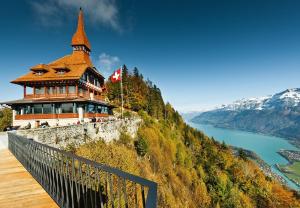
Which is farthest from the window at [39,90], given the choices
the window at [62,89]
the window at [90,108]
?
the window at [90,108]

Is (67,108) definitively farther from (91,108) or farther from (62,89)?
(91,108)

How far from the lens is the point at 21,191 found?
25.8 feet

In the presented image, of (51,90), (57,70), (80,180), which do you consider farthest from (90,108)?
(80,180)

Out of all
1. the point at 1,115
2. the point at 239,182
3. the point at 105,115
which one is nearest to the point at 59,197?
the point at 105,115

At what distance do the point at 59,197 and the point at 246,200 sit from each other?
7893 cm

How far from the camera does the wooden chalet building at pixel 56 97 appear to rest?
37.3m

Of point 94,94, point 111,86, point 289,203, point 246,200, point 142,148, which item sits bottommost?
point 289,203

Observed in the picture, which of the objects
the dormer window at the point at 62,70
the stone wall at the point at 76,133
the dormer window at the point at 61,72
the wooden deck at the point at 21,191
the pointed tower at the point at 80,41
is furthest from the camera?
the pointed tower at the point at 80,41

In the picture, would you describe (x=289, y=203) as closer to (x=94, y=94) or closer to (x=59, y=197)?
(x=94, y=94)

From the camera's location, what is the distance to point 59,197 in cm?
669

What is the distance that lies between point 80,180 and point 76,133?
2265cm

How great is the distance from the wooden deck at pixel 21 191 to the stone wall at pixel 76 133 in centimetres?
1086

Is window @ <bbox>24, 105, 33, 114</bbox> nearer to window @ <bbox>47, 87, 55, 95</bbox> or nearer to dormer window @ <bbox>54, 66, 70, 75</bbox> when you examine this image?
window @ <bbox>47, 87, 55, 95</bbox>

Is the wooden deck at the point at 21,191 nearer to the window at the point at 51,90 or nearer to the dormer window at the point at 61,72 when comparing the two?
the window at the point at 51,90
